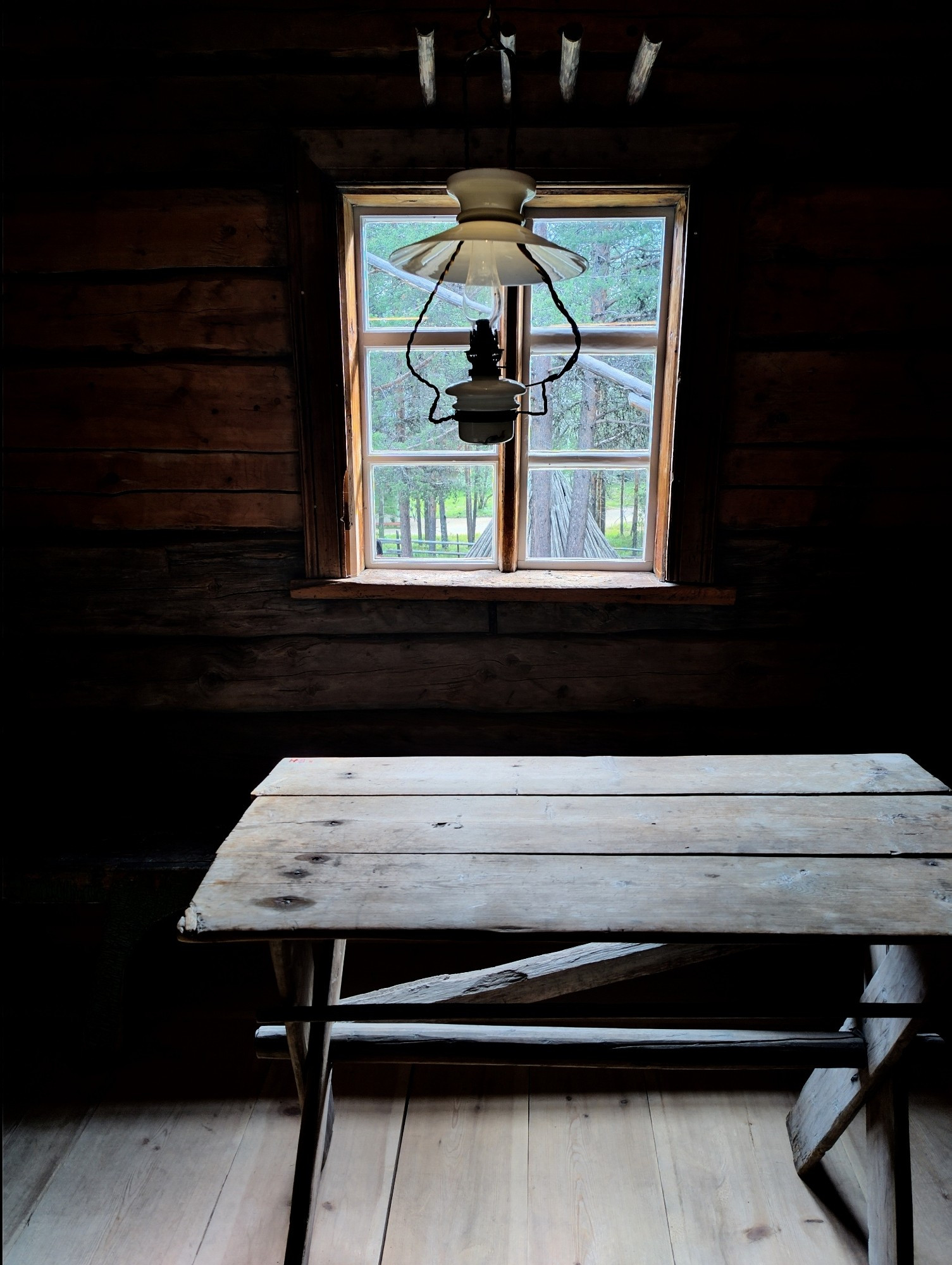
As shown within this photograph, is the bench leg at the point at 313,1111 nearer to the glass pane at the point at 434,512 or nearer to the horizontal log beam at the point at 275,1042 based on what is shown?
the horizontal log beam at the point at 275,1042

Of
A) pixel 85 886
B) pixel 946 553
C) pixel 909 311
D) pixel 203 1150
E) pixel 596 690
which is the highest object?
pixel 909 311

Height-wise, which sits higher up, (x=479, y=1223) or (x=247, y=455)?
(x=247, y=455)

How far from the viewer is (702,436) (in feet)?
8.18

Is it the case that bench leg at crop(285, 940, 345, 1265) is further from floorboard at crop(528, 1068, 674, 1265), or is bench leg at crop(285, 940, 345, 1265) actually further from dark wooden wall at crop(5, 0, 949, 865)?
dark wooden wall at crop(5, 0, 949, 865)

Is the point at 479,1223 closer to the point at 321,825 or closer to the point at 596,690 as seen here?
the point at 321,825

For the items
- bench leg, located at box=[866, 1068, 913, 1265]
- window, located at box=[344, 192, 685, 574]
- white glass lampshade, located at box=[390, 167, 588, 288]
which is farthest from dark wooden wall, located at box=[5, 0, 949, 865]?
bench leg, located at box=[866, 1068, 913, 1265]

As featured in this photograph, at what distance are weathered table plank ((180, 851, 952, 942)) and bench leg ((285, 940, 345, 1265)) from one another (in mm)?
304

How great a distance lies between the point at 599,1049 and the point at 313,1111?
2.00ft

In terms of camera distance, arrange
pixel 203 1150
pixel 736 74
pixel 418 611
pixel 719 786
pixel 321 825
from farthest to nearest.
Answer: pixel 418 611 < pixel 736 74 < pixel 203 1150 < pixel 719 786 < pixel 321 825

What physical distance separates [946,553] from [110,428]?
8.52 ft

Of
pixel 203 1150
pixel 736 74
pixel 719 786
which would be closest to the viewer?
pixel 719 786

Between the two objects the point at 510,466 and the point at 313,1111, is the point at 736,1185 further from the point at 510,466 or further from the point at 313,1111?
the point at 510,466

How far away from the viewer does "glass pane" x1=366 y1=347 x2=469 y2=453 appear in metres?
2.67

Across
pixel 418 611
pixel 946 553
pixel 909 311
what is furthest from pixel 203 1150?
pixel 909 311
